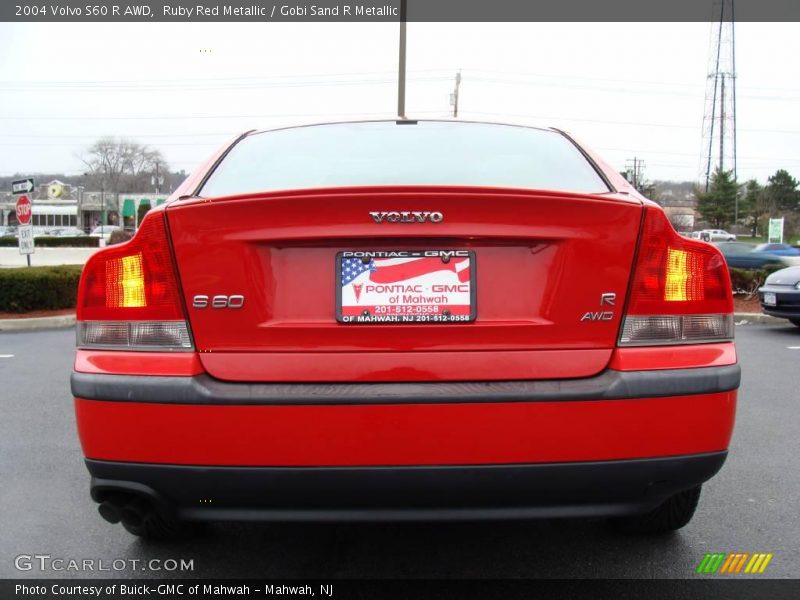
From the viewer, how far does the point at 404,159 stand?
2.60 m

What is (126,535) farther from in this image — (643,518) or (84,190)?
(84,190)

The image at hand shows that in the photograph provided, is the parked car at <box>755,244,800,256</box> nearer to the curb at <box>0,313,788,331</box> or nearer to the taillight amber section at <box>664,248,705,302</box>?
the curb at <box>0,313,788,331</box>

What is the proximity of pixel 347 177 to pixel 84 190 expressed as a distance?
97452 mm

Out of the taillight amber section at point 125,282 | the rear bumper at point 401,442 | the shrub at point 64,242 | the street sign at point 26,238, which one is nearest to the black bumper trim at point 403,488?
the rear bumper at point 401,442

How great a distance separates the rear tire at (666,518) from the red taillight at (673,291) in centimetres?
73

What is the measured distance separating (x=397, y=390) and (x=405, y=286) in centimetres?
30

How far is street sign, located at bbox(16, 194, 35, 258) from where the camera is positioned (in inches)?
543

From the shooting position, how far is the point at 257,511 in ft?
6.40

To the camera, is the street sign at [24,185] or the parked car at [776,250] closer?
the street sign at [24,185]

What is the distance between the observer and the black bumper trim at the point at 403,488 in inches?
74.3

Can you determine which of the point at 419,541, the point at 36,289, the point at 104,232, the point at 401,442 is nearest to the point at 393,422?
the point at 401,442

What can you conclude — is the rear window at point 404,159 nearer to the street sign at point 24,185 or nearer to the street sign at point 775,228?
the street sign at point 24,185

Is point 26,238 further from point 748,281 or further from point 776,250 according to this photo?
point 776,250

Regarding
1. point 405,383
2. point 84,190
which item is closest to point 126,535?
point 405,383
